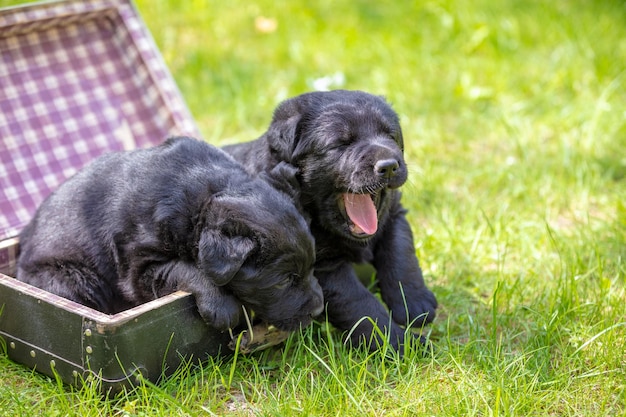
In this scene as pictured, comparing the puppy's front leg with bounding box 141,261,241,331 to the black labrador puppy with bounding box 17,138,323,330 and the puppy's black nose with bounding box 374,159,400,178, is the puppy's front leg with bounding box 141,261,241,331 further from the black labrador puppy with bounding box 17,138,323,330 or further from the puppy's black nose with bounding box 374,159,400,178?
the puppy's black nose with bounding box 374,159,400,178

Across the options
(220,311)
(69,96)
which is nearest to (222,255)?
(220,311)

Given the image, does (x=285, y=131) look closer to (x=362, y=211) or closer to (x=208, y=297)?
(x=362, y=211)

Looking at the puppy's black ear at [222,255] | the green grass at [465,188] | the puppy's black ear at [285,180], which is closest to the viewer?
the puppy's black ear at [222,255]

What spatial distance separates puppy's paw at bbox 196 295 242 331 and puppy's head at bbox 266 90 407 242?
0.66 meters

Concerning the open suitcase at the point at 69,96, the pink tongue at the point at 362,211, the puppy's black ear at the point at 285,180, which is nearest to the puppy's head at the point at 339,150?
the pink tongue at the point at 362,211

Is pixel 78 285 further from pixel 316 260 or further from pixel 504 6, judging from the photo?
pixel 504 6

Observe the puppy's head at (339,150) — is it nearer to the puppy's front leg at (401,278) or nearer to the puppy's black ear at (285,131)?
the puppy's black ear at (285,131)

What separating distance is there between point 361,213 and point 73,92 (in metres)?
2.67

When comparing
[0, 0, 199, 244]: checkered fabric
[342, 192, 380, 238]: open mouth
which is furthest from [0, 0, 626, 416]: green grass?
[0, 0, 199, 244]: checkered fabric

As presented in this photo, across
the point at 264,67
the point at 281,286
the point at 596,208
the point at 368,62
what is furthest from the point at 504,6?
the point at 281,286

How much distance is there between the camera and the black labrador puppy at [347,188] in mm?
3836

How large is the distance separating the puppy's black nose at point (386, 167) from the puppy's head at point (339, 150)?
5 centimetres

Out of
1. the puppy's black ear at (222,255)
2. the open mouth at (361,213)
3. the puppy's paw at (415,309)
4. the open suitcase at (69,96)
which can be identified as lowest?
the puppy's paw at (415,309)

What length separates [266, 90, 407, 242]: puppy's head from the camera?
3.83 metres
